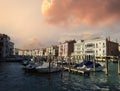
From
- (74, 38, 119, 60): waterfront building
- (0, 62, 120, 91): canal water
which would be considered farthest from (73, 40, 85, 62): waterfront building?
(0, 62, 120, 91): canal water

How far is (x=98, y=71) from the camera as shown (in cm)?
4994

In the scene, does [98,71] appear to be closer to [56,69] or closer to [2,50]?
[56,69]

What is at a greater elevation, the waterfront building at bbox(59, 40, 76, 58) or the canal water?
the waterfront building at bbox(59, 40, 76, 58)

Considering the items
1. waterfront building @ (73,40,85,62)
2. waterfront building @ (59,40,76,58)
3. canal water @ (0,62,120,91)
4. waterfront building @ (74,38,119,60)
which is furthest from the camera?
waterfront building @ (59,40,76,58)

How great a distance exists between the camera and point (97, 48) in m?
121

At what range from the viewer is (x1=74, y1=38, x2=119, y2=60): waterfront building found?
116125mm

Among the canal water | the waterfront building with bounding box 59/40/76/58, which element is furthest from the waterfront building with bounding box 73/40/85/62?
the canal water

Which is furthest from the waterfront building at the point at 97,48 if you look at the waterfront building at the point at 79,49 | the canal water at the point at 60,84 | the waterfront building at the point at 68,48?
the canal water at the point at 60,84

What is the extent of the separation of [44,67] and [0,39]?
7871 centimetres

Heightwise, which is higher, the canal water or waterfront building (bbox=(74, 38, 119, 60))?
waterfront building (bbox=(74, 38, 119, 60))

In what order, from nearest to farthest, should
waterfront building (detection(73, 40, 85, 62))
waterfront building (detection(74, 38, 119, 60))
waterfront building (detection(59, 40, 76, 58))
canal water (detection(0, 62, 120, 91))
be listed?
canal water (detection(0, 62, 120, 91)) < waterfront building (detection(74, 38, 119, 60)) < waterfront building (detection(73, 40, 85, 62)) < waterfront building (detection(59, 40, 76, 58))

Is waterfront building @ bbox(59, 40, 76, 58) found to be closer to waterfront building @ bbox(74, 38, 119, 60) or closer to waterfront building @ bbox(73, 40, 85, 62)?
waterfront building @ bbox(73, 40, 85, 62)

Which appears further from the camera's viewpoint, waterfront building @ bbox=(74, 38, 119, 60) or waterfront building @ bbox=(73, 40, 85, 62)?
waterfront building @ bbox=(73, 40, 85, 62)

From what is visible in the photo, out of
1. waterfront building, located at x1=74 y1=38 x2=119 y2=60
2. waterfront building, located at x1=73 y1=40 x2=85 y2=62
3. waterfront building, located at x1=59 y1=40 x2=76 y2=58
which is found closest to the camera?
waterfront building, located at x1=74 y1=38 x2=119 y2=60
